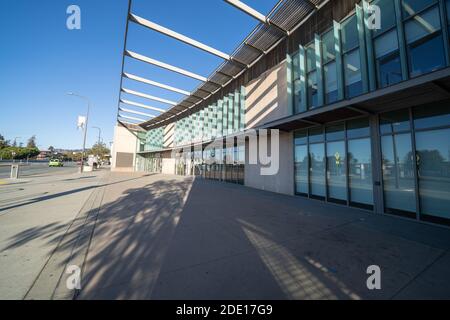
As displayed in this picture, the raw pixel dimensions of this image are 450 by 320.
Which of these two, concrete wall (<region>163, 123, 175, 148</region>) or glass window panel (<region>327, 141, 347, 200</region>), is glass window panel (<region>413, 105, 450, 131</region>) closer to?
glass window panel (<region>327, 141, 347, 200</region>)

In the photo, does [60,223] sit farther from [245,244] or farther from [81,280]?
[245,244]

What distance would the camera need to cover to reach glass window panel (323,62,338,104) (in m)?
8.34

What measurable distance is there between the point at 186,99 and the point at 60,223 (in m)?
17.2

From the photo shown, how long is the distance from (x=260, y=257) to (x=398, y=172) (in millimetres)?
6192

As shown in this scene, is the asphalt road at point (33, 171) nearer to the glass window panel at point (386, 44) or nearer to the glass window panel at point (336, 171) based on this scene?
the glass window panel at point (336, 171)

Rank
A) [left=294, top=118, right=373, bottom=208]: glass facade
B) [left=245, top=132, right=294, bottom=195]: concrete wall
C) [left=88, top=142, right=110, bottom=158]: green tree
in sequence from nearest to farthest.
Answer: [left=294, top=118, right=373, bottom=208]: glass facade, [left=245, top=132, right=294, bottom=195]: concrete wall, [left=88, top=142, right=110, bottom=158]: green tree

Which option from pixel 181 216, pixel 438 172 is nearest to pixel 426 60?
pixel 438 172

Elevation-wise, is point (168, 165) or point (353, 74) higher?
point (353, 74)

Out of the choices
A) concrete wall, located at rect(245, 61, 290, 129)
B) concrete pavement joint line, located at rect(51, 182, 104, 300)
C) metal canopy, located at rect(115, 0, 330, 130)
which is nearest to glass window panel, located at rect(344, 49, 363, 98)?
concrete wall, located at rect(245, 61, 290, 129)

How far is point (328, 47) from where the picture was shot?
8.72m

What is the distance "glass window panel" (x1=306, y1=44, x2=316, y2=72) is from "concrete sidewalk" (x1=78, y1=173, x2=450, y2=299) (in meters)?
7.58

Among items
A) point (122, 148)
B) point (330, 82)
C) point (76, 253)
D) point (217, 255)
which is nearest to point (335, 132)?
point (330, 82)

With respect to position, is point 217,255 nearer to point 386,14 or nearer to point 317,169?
point 317,169

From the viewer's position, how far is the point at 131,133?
36781 mm
